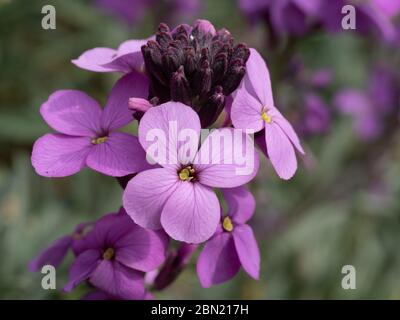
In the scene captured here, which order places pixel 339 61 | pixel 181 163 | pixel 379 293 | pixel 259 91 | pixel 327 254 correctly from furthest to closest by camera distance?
pixel 339 61
pixel 327 254
pixel 379 293
pixel 259 91
pixel 181 163

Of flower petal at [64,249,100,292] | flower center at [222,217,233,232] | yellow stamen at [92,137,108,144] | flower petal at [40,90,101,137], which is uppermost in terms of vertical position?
flower petal at [40,90,101,137]

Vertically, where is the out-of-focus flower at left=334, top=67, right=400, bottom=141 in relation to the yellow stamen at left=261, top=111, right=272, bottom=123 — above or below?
above

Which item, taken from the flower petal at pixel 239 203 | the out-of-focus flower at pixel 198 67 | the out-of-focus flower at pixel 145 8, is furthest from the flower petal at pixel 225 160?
the out-of-focus flower at pixel 145 8

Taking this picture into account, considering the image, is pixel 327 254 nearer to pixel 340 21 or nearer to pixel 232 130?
pixel 340 21

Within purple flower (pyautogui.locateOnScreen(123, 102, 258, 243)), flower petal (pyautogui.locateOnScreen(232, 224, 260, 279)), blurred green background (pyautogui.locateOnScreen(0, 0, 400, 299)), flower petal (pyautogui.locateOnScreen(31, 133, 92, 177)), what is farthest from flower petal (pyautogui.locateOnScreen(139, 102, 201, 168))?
blurred green background (pyautogui.locateOnScreen(0, 0, 400, 299))

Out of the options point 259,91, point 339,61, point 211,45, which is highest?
point 339,61

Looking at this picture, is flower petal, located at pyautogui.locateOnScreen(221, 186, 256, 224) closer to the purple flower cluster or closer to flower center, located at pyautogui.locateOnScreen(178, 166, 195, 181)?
the purple flower cluster

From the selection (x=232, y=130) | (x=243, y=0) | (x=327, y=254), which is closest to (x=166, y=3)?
(x=243, y=0)

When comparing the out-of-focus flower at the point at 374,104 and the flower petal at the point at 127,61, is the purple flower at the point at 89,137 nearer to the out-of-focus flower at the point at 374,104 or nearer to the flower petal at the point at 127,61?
the flower petal at the point at 127,61
